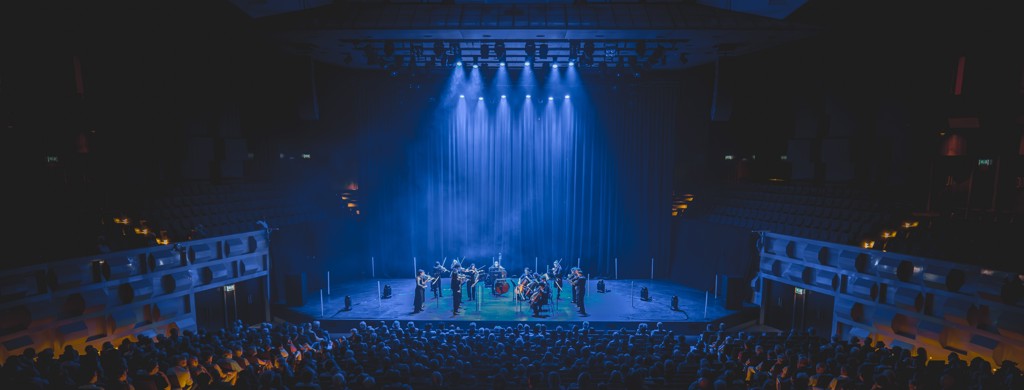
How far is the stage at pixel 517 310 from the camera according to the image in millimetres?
14727

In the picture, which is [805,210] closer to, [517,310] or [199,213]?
[517,310]

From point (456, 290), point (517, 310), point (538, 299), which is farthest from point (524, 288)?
point (456, 290)

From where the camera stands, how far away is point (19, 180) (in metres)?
13.9

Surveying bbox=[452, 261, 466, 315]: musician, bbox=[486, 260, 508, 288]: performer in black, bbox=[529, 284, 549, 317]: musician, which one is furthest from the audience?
bbox=[486, 260, 508, 288]: performer in black

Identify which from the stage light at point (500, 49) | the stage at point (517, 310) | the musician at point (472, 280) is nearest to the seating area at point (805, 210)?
the stage at point (517, 310)

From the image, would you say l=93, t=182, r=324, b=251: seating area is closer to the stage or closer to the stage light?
the stage

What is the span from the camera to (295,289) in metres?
16.0

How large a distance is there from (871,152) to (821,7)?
17.2 ft

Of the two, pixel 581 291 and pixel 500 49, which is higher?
pixel 500 49

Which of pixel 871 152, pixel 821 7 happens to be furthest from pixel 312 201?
pixel 871 152

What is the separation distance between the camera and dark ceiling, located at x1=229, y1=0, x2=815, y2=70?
14508 millimetres

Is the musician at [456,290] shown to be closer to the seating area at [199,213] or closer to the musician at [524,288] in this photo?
the musician at [524,288]

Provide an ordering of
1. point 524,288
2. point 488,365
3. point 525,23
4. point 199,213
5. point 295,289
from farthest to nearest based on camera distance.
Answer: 1. point 295,289
2. point 524,288
3. point 199,213
4. point 525,23
5. point 488,365

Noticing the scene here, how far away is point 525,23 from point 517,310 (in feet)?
27.6
